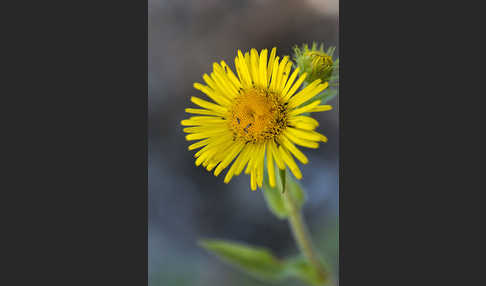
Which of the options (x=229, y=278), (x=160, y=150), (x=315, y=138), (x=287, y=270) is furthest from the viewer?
(x=229, y=278)

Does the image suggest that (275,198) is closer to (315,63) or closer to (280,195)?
(280,195)

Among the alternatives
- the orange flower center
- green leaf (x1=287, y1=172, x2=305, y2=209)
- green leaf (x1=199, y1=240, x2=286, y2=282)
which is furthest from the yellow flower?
green leaf (x1=199, y1=240, x2=286, y2=282)

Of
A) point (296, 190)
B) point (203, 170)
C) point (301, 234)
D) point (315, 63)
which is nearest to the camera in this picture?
point (315, 63)

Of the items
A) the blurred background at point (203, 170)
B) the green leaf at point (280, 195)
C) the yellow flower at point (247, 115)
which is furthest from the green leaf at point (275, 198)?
the yellow flower at point (247, 115)

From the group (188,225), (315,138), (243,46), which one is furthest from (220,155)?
(188,225)

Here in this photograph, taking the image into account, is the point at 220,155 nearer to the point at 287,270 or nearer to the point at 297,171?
the point at 297,171

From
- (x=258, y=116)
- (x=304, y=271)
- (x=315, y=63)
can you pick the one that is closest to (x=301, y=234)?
(x=304, y=271)

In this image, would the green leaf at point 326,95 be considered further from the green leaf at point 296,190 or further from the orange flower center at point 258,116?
the green leaf at point 296,190

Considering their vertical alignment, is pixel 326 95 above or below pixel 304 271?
above
